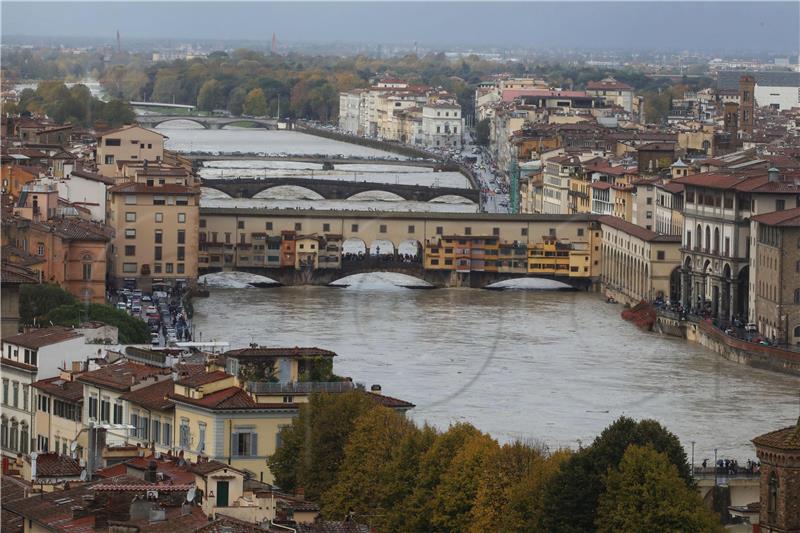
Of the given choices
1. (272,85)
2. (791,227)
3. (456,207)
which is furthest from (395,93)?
(791,227)

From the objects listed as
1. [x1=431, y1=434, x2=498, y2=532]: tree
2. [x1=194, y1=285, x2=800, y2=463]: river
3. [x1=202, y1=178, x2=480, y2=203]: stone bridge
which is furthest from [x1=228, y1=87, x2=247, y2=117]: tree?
[x1=431, y1=434, x2=498, y2=532]: tree

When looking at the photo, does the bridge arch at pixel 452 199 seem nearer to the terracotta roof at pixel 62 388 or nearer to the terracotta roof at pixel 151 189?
the terracotta roof at pixel 151 189

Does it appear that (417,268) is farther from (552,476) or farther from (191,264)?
(552,476)

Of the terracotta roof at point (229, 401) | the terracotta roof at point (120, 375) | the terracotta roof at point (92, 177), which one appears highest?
the terracotta roof at point (229, 401)

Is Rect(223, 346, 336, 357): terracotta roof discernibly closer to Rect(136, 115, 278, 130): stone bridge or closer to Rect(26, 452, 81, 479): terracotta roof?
Rect(26, 452, 81, 479): terracotta roof

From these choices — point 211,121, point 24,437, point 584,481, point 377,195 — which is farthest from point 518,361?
point 211,121

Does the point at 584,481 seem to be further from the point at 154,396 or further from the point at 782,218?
the point at 782,218

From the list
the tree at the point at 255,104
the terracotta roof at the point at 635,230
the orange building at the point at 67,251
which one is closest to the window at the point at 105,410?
the orange building at the point at 67,251
